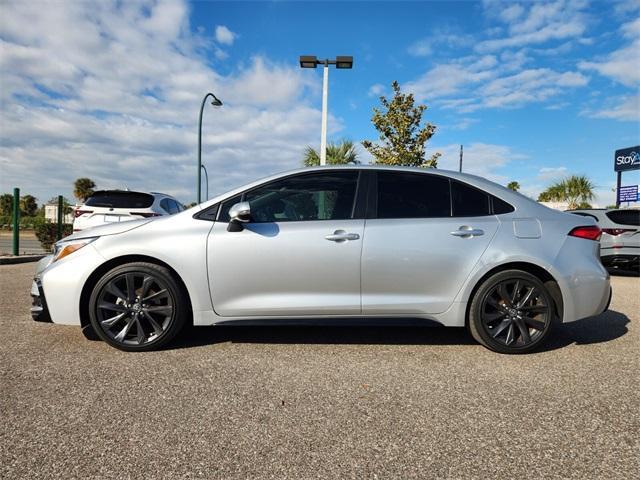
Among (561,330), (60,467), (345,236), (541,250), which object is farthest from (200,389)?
(561,330)

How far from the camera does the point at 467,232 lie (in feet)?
11.3

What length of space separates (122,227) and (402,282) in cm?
237

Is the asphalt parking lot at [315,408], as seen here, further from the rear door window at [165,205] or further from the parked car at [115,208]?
the rear door window at [165,205]

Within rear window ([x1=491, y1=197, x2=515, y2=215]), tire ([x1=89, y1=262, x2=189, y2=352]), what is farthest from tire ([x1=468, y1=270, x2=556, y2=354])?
tire ([x1=89, y1=262, x2=189, y2=352])

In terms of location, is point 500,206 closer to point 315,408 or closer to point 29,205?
point 315,408

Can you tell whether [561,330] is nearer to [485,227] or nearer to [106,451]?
[485,227]

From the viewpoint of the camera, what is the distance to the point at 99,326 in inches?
132

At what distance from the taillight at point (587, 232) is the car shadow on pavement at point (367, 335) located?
100cm

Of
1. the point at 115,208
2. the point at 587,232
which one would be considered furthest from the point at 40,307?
the point at 587,232

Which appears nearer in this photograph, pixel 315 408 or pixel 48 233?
pixel 315 408

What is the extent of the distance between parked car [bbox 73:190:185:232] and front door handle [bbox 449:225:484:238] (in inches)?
201

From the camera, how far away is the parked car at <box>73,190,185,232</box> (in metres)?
6.91

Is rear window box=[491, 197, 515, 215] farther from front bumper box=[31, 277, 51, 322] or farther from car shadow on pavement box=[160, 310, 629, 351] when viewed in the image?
front bumper box=[31, 277, 51, 322]

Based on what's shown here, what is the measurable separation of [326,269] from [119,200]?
5.39m
